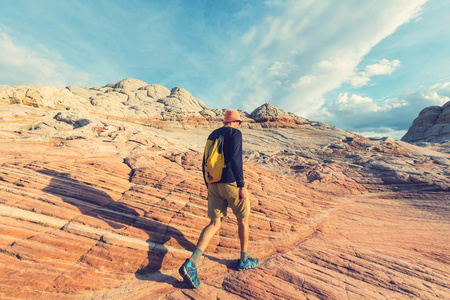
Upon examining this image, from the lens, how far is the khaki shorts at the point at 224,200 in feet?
11.4

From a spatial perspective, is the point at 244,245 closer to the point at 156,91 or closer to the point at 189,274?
the point at 189,274

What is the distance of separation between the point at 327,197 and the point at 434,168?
607cm

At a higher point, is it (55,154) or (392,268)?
(55,154)

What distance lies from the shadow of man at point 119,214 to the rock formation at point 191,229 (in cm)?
2

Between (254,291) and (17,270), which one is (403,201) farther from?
(17,270)

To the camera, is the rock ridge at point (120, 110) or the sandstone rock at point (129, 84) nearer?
the rock ridge at point (120, 110)

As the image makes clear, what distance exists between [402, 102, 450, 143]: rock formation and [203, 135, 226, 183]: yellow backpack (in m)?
55.8

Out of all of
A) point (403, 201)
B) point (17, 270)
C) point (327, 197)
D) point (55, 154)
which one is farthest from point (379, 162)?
point (55, 154)

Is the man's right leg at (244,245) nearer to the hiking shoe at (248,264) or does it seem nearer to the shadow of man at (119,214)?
the hiking shoe at (248,264)

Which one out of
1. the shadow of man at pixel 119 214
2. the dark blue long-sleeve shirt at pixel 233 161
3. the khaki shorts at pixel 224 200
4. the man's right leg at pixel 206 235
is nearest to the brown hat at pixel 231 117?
the dark blue long-sleeve shirt at pixel 233 161

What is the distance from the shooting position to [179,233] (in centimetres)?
436

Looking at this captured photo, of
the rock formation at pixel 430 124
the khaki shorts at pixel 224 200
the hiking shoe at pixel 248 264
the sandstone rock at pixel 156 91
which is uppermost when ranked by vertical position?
the sandstone rock at pixel 156 91

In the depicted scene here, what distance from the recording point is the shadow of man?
3709mm

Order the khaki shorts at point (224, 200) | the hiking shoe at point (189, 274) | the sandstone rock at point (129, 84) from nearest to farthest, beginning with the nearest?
the hiking shoe at point (189, 274) < the khaki shorts at point (224, 200) < the sandstone rock at point (129, 84)
